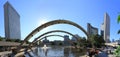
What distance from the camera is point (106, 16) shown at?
147750mm

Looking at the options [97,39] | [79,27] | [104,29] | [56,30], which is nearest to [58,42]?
[104,29]

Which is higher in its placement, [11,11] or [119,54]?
[11,11]

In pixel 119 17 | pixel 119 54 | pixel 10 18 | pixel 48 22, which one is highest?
pixel 10 18

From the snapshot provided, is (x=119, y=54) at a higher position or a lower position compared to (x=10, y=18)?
lower

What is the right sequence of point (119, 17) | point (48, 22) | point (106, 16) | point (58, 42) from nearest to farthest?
point (119, 17) → point (48, 22) → point (106, 16) → point (58, 42)

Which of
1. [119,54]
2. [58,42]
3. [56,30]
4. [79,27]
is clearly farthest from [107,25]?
[119,54]

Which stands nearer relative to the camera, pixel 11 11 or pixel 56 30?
pixel 56 30

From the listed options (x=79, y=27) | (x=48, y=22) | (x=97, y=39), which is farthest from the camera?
(x=97, y=39)

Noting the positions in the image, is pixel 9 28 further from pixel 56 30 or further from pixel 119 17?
pixel 119 17

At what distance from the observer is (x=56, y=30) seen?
186 ft

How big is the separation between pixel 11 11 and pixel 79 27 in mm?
114554

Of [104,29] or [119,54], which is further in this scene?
[104,29]

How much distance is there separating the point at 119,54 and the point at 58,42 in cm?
17646

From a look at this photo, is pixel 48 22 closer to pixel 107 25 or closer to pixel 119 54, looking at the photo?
pixel 119 54
